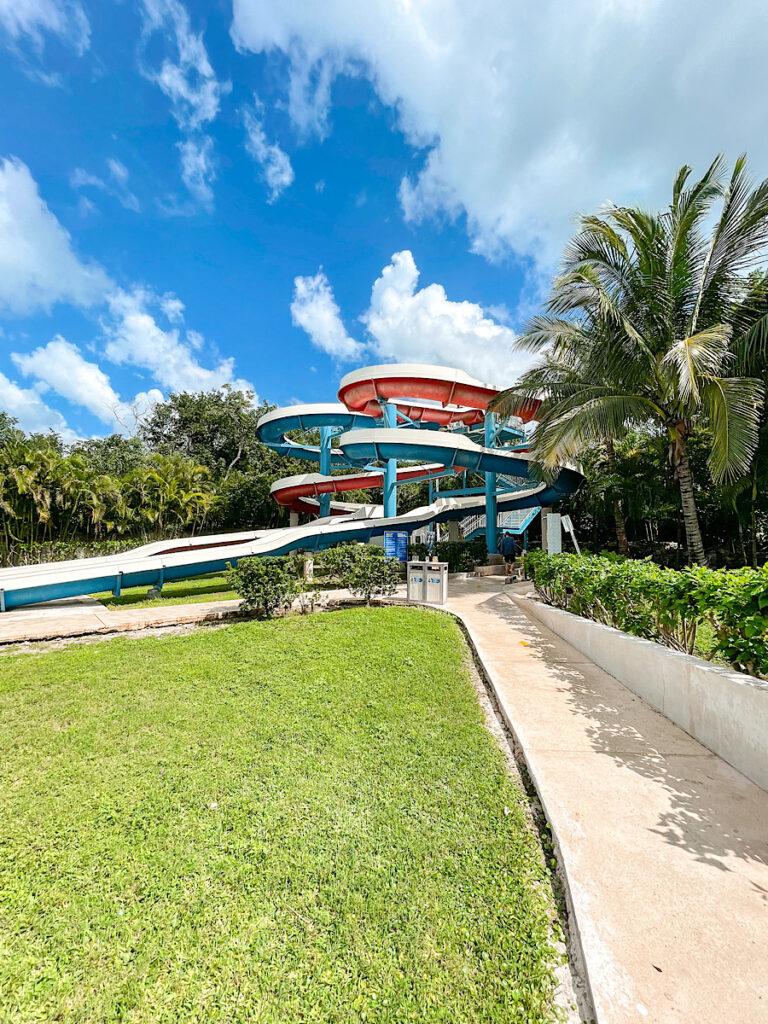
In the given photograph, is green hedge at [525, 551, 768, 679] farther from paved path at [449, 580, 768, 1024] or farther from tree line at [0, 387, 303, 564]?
tree line at [0, 387, 303, 564]

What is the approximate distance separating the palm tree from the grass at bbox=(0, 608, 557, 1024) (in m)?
6.78

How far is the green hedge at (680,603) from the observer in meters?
3.27

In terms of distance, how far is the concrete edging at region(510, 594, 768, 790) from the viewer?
2988 millimetres

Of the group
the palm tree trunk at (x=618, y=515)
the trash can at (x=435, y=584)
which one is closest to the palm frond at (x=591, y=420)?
the trash can at (x=435, y=584)

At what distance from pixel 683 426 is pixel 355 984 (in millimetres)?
9975

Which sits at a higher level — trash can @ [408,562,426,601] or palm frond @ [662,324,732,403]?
palm frond @ [662,324,732,403]

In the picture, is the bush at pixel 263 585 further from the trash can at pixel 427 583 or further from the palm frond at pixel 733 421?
the palm frond at pixel 733 421

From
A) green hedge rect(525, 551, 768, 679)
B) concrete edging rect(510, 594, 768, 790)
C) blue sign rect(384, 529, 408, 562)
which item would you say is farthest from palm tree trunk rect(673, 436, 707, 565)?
blue sign rect(384, 529, 408, 562)

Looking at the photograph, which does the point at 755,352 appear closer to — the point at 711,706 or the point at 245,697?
the point at 711,706

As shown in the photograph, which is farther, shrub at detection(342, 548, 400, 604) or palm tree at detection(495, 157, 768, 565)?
shrub at detection(342, 548, 400, 604)

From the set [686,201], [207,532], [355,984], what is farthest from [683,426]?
[207,532]

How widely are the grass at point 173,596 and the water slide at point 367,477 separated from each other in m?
0.52

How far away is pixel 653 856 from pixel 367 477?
850 inches

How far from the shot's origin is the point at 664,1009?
1578 millimetres
